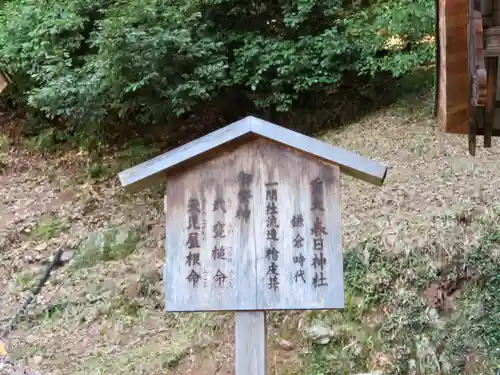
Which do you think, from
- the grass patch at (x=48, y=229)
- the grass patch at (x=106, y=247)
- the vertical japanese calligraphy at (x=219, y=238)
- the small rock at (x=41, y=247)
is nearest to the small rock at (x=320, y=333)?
the vertical japanese calligraphy at (x=219, y=238)

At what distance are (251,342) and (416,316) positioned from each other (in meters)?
2.74

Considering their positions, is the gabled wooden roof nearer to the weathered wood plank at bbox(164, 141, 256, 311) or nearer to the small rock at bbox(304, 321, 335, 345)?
the weathered wood plank at bbox(164, 141, 256, 311)

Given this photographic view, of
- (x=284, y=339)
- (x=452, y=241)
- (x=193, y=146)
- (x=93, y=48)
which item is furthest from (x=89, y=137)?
(x=193, y=146)

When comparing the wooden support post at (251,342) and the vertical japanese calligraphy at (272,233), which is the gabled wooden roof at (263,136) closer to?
the vertical japanese calligraphy at (272,233)

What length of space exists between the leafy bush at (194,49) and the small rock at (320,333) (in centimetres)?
406

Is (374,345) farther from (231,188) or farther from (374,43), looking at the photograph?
(374,43)

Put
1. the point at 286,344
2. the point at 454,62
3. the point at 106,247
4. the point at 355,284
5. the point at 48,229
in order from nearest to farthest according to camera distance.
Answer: the point at 454,62, the point at 286,344, the point at 355,284, the point at 106,247, the point at 48,229

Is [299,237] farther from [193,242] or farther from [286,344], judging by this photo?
[286,344]

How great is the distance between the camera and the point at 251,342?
3432 mm

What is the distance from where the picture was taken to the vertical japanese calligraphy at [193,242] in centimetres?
339

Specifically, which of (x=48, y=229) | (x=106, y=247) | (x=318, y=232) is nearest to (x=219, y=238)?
(x=318, y=232)

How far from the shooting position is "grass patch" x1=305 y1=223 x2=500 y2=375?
5.29 metres

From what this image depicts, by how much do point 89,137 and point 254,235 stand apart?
25.6ft

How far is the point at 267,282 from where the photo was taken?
131 inches
